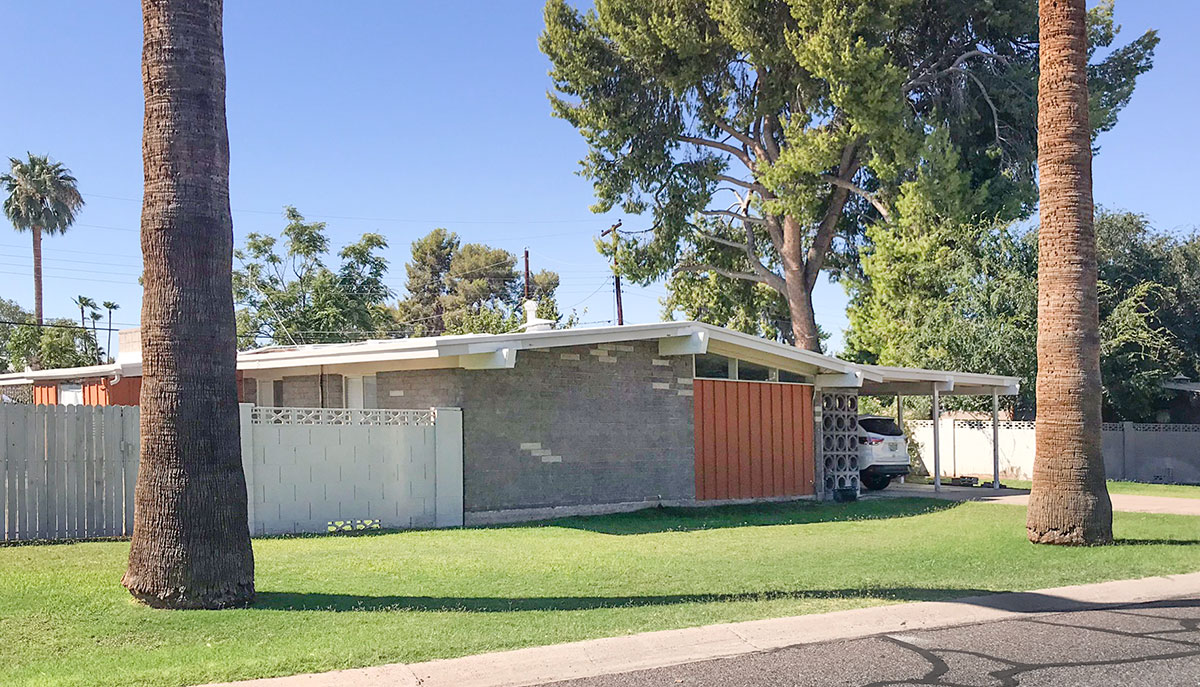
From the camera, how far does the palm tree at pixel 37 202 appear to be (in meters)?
51.2

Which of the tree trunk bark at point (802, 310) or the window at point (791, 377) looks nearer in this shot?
the window at point (791, 377)

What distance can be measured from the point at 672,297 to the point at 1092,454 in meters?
30.0

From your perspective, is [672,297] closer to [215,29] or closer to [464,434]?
[464,434]

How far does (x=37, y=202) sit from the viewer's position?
5138 centimetres

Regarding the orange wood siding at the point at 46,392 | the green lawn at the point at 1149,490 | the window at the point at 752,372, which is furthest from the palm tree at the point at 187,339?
the green lawn at the point at 1149,490

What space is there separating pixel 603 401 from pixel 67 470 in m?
8.23

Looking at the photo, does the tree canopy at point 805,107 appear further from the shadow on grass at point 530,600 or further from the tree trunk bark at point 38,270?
the tree trunk bark at point 38,270

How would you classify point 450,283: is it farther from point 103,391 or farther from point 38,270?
point 103,391

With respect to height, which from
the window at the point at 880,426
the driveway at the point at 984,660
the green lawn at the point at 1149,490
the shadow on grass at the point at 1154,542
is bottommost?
the green lawn at the point at 1149,490

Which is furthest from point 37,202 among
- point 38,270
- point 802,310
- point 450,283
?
point 802,310

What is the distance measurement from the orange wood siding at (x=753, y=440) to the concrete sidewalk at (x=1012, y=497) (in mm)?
2678

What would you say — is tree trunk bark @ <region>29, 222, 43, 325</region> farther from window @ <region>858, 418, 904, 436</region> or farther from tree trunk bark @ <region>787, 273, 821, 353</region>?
→ window @ <region>858, 418, 904, 436</region>

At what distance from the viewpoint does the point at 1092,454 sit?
45.0 feet

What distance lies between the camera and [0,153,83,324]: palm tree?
51.2 m
